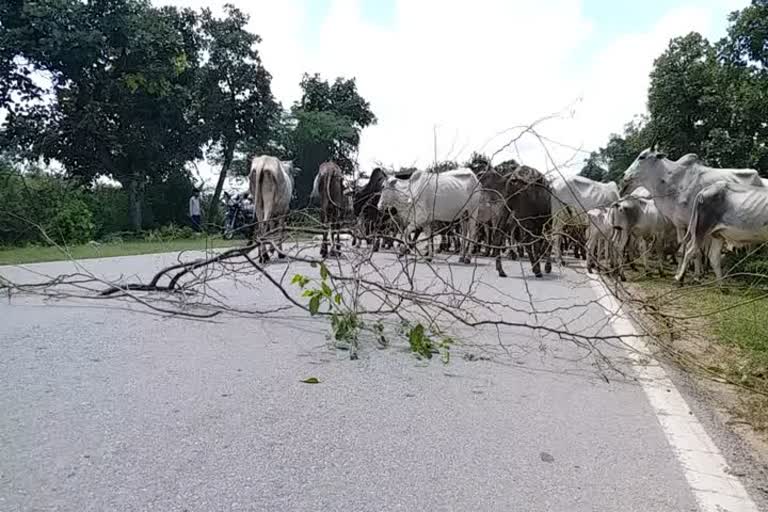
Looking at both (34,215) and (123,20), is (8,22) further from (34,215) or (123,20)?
(34,215)

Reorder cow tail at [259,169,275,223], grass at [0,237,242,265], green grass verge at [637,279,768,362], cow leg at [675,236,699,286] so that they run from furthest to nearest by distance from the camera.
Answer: grass at [0,237,242,265] → cow tail at [259,169,275,223] → cow leg at [675,236,699,286] → green grass verge at [637,279,768,362]

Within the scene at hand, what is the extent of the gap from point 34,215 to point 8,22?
764cm

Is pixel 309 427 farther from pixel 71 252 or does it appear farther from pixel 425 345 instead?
pixel 71 252

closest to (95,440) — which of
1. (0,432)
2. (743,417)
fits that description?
(0,432)

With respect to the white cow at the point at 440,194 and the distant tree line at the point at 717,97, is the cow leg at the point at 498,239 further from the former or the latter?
the distant tree line at the point at 717,97

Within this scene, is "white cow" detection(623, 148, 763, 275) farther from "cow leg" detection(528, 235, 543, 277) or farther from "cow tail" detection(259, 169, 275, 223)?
"cow tail" detection(259, 169, 275, 223)

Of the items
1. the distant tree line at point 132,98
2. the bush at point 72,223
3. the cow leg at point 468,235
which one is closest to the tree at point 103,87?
the distant tree line at point 132,98

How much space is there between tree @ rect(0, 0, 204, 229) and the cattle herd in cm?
1382

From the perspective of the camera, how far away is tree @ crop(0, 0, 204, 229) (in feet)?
74.6

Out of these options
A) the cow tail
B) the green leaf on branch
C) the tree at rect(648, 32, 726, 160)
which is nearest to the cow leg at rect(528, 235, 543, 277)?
the cow tail

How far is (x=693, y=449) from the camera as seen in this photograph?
346cm

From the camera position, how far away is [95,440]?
3.15 meters

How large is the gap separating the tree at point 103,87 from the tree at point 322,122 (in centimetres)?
813

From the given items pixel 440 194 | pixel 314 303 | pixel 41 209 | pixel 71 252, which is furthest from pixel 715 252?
pixel 41 209
